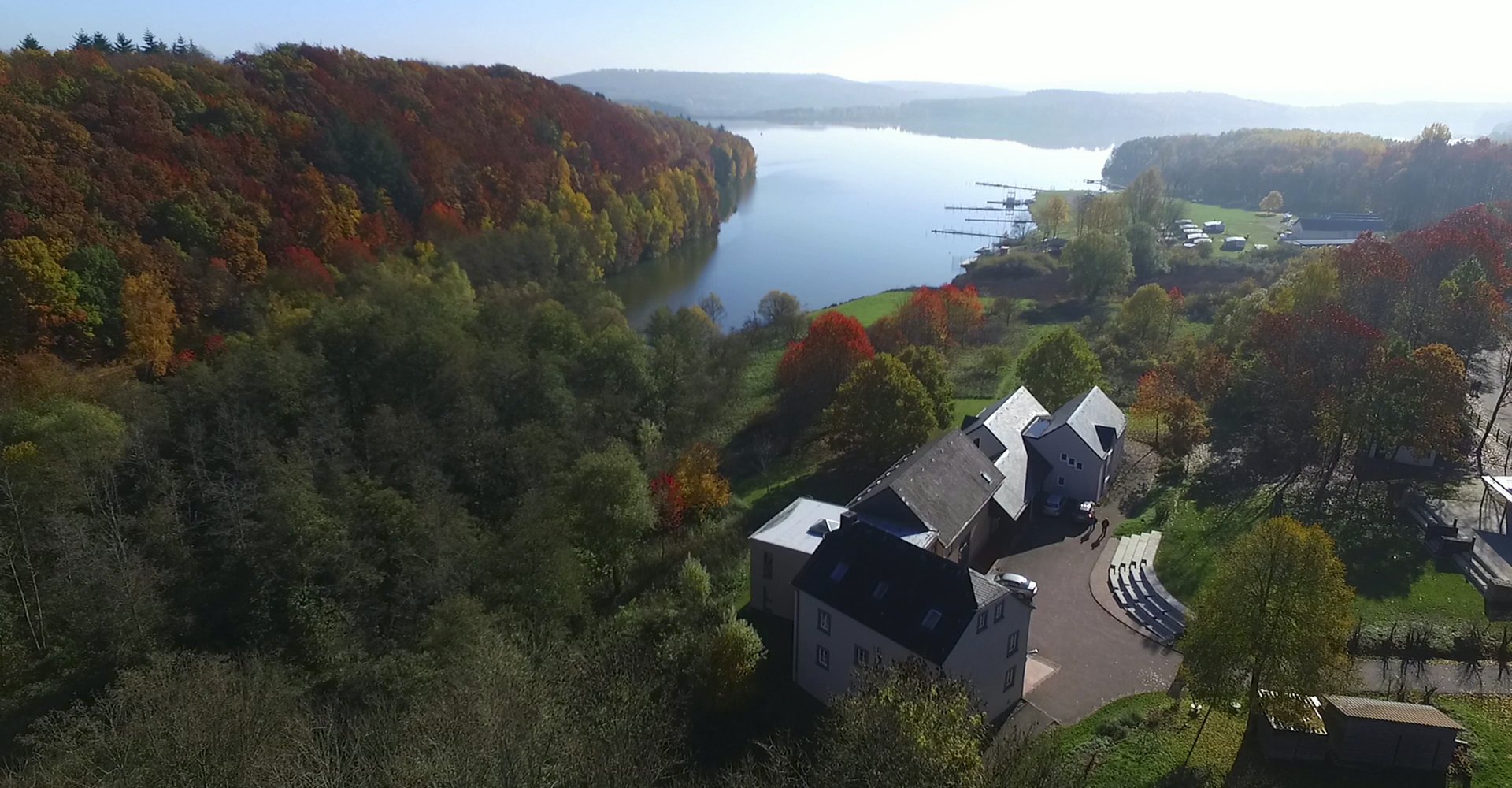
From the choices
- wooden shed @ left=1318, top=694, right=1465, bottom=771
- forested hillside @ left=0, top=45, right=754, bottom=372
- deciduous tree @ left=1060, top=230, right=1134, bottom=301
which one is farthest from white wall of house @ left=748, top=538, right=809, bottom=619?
deciduous tree @ left=1060, top=230, right=1134, bottom=301

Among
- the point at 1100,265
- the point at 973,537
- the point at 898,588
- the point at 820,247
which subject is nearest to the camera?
the point at 898,588

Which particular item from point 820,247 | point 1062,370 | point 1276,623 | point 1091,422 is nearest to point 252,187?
point 1062,370

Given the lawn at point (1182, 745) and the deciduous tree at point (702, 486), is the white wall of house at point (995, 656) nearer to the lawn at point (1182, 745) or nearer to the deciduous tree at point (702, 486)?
the lawn at point (1182, 745)

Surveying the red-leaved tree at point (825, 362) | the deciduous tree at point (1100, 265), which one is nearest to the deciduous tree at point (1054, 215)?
the deciduous tree at point (1100, 265)

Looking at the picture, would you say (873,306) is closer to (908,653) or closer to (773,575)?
(773,575)

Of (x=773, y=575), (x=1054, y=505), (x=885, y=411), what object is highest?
(x=885, y=411)

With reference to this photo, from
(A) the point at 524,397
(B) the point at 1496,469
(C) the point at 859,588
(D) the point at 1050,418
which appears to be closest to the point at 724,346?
(A) the point at 524,397

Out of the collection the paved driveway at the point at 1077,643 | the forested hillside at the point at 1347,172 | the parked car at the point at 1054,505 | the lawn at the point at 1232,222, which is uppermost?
the forested hillside at the point at 1347,172
